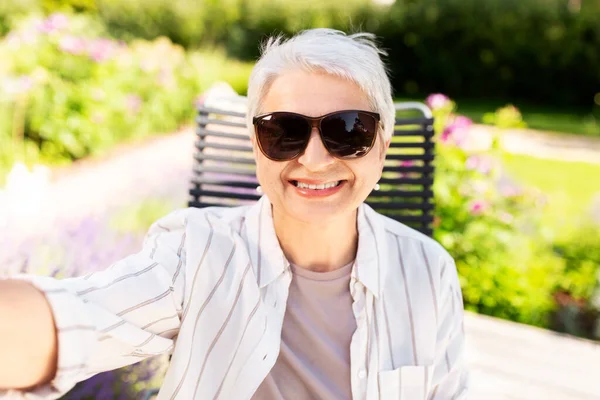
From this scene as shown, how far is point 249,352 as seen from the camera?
1480 millimetres

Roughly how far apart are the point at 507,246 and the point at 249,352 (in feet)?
9.22

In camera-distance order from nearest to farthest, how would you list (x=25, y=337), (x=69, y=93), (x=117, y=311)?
(x=25, y=337), (x=117, y=311), (x=69, y=93)

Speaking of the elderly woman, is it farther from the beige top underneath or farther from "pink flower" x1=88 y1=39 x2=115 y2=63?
"pink flower" x1=88 y1=39 x2=115 y2=63

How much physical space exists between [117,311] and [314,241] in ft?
1.97

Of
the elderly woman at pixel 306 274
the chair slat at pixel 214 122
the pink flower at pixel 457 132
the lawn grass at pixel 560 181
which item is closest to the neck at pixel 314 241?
the elderly woman at pixel 306 274

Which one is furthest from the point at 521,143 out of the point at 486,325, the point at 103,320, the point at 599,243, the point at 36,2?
the point at 103,320

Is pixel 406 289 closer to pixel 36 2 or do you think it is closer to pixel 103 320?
pixel 103 320

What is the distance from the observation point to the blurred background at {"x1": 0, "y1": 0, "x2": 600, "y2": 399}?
349 cm

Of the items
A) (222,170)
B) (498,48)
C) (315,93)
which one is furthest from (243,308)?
(498,48)

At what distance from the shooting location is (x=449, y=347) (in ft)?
5.54

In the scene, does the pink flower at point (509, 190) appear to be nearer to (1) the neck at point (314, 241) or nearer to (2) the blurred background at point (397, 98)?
(2) the blurred background at point (397, 98)

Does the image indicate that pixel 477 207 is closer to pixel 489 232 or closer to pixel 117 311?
pixel 489 232

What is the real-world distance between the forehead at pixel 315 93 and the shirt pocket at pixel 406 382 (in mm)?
682

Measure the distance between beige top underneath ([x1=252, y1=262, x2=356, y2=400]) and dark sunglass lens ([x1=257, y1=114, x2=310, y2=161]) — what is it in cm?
33
